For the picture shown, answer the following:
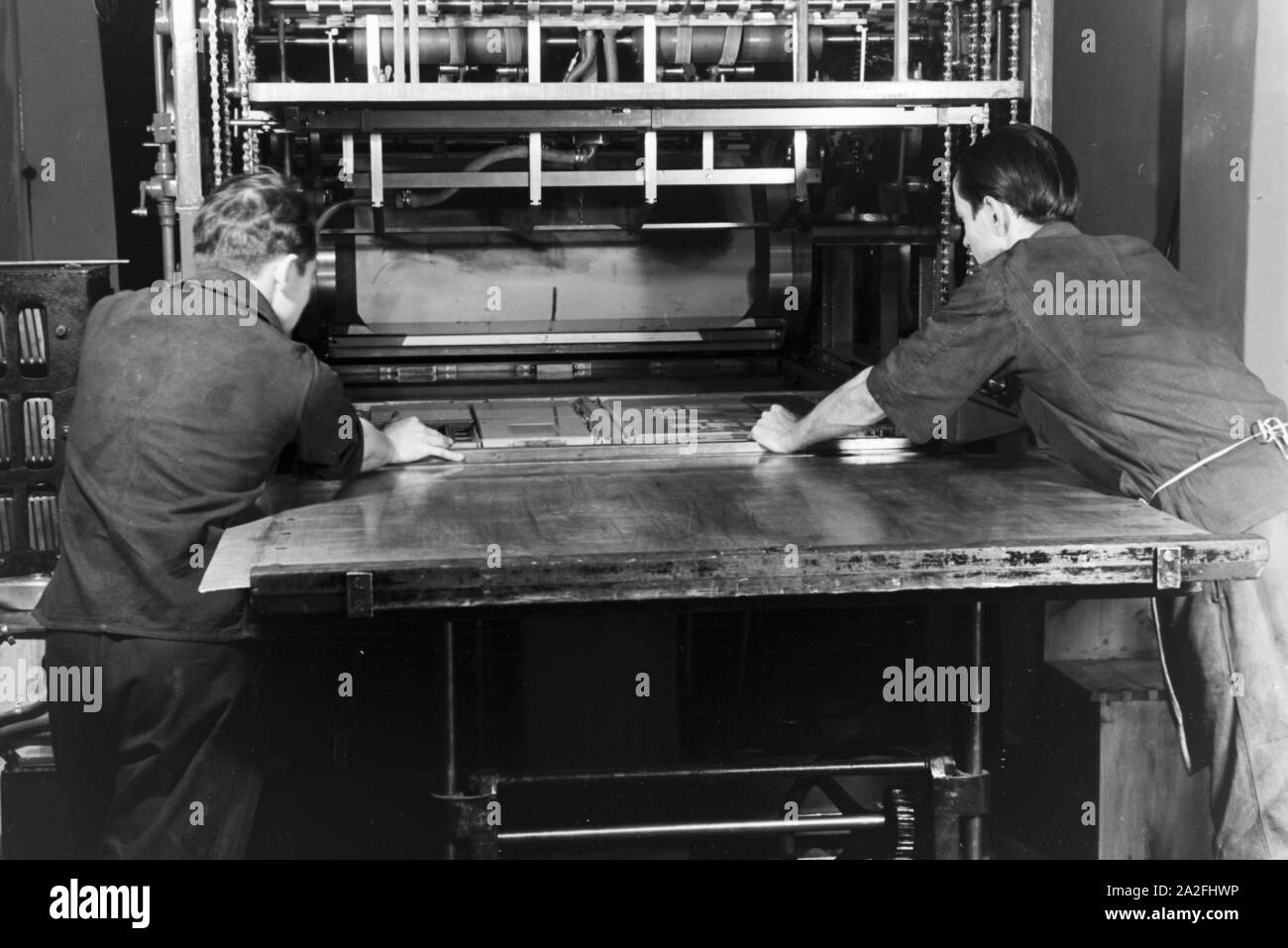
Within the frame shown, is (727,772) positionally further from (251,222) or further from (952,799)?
(251,222)

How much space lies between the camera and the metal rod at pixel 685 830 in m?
2.45

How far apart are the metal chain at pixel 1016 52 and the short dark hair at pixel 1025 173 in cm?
36

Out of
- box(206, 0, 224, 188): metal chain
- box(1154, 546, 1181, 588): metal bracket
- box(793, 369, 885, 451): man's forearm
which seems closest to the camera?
box(1154, 546, 1181, 588): metal bracket

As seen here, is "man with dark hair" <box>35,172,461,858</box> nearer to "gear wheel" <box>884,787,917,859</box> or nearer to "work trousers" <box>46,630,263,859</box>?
"work trousers" <box>46,630,263,859</box>

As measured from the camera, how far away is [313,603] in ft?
5.97

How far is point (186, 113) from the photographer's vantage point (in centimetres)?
257

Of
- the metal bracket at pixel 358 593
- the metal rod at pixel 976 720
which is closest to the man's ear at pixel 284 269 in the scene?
the metal bracket at pixel 358 593

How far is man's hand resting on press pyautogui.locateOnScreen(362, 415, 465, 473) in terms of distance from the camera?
8.18ft

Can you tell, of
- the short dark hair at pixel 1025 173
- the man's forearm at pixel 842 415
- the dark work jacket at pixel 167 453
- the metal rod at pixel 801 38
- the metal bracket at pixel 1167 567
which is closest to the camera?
the metal bracket at pixel 1167 567

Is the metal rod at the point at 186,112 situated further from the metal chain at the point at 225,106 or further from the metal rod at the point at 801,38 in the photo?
the metal rod at the point at 801,38

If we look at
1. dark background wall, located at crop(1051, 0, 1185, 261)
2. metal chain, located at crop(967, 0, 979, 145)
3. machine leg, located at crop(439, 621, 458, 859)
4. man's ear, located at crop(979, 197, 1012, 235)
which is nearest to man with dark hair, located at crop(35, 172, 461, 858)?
machine leg, located at crop(439, 621, 458, 859)

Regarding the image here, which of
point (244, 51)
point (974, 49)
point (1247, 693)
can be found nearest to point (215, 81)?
point (244, 51)

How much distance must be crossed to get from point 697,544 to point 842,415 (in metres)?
0.66
